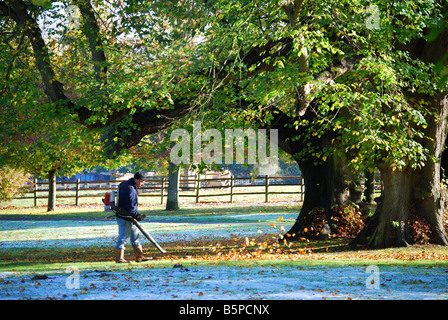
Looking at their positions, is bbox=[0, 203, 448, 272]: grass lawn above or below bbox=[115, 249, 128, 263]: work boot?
below

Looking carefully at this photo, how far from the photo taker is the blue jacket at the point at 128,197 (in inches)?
467

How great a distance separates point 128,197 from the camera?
11891mm

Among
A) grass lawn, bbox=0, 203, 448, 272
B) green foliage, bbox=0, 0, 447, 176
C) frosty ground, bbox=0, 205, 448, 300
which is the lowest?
grass lawn, bbox=0, 203, 448, 272

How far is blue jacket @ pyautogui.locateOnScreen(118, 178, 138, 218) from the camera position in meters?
11.9

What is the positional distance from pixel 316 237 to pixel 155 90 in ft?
21.7

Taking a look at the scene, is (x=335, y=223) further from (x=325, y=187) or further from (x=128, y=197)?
(x=128, y=197)

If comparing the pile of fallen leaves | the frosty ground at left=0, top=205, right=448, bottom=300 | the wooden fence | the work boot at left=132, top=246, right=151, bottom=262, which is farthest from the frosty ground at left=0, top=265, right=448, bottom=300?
the wooden fence

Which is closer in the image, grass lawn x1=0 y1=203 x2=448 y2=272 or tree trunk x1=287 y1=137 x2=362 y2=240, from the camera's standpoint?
grass lawn x1=0 y1=203 x2=448 y2=272

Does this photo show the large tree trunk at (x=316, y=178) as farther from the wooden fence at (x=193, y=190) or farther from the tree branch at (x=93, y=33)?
the wooden fence at (x=193, y=190)

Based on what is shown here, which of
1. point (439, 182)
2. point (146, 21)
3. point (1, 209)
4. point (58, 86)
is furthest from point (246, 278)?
point (1, 209)

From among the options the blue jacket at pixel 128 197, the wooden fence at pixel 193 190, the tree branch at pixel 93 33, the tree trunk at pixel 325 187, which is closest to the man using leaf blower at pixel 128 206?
the blue jacket at pixel 128 197

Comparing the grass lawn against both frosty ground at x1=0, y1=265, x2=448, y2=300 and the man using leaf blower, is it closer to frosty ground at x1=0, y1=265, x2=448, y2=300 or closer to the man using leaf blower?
the man using leaf blower

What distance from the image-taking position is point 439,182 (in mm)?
14562

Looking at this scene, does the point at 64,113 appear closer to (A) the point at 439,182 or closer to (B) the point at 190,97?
(B) the point at 190,97
